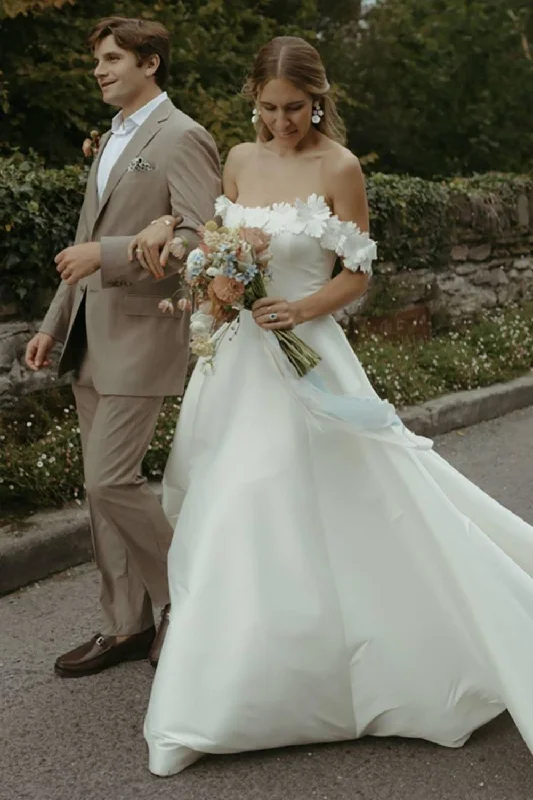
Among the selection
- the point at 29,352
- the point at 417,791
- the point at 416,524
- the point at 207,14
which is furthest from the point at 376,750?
the point at 207,14

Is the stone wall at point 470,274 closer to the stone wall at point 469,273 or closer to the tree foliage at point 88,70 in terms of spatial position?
the stone wall at point 469,273

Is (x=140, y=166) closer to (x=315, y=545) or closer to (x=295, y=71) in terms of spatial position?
(x=295, y=71)

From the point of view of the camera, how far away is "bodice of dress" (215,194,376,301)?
11.4ft

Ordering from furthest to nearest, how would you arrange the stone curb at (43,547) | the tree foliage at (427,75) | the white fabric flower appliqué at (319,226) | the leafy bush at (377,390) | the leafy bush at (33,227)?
the tree foliage at (427,75)
the leafy bush at (33,227)
the leafy bush at (377,390)
the stone curb at (43,547)
the white fabric flower appliqué at (319,226)

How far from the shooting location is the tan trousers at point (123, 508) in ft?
12.1

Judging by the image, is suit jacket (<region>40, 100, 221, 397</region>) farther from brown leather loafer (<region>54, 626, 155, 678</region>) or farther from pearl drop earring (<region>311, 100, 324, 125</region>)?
brown leather loafer (<region>54, 626, 155, 678</region>)

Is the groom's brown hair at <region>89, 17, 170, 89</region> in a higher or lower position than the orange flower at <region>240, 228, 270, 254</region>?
higher

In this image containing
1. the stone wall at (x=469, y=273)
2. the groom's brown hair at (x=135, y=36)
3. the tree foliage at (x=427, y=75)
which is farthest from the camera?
the tree foliage at (x=427, y=75)

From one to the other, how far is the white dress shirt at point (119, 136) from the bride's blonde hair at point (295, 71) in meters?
0.34

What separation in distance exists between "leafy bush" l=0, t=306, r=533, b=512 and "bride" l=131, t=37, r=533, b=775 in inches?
78.1

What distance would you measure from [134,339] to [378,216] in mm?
5600

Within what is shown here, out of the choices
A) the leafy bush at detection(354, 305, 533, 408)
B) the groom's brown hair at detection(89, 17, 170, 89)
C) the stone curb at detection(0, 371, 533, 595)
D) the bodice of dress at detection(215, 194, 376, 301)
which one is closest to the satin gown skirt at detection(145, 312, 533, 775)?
the bodice of dress at detection(215, 194, 376, 301)

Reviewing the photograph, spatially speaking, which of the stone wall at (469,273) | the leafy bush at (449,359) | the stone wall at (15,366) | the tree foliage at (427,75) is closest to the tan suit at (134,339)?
the stone wall at (15,366)

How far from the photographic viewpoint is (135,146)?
3686 mm
